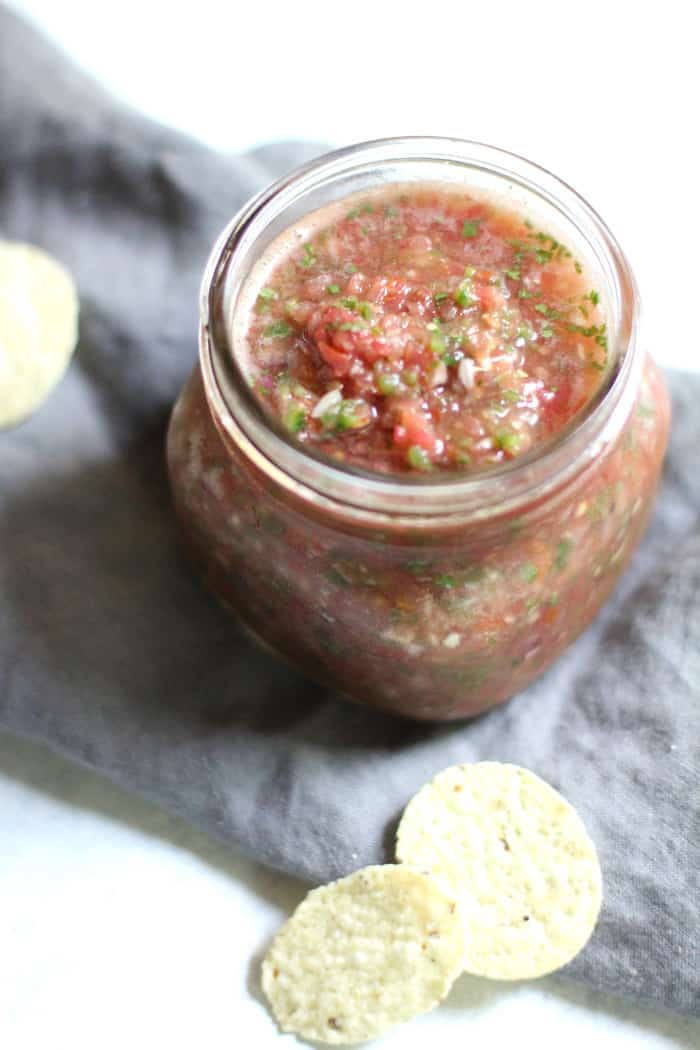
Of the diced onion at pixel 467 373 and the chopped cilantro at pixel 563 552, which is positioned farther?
the chopped cilantro at pixel 563 552

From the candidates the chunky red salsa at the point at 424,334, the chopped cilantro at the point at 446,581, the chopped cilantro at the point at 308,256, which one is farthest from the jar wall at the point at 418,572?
the chopped cilantro at the point at 308,256

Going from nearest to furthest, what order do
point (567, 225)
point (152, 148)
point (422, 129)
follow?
point (567, 225) < point (152, 148) < point (422, 129)

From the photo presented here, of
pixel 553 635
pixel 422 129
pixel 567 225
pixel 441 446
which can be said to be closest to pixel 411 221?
pixel 567 225

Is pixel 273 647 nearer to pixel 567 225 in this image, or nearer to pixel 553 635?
pixel 553 635

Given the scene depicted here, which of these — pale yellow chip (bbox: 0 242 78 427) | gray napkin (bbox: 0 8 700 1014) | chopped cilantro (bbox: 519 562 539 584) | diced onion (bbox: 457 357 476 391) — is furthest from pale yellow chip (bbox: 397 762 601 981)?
pale yellow chip (bbox: 0 242 78 427)

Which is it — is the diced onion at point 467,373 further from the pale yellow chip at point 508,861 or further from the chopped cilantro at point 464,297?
the pale yellow chip at point 508,861

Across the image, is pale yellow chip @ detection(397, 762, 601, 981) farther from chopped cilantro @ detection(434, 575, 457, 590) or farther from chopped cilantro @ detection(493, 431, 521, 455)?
chopped cilantro @ detection(493, 431, 521, 455)

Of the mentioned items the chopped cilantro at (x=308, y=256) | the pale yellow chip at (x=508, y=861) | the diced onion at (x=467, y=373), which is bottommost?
the pale yellow chip at (x=508, y=861)
